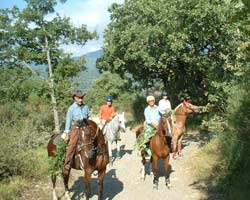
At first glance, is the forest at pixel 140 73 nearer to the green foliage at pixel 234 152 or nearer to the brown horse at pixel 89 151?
the green foliage at pixel 234 152

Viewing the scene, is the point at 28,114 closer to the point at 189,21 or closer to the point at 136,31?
the point at 136,31

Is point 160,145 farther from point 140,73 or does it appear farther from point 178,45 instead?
point 140,73

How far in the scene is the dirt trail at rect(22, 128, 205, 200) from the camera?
34.3 feet

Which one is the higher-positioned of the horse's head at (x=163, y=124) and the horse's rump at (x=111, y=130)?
the horse's head at (x=163, y=124)

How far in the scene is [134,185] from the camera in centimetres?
1159

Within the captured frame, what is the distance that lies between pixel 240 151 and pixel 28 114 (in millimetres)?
Result: 13857

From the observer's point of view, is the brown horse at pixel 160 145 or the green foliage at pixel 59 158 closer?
the green foliage at pixel 59 158

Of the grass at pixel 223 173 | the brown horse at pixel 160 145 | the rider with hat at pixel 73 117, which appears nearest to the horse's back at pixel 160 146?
the brown horse at pixel 160 145

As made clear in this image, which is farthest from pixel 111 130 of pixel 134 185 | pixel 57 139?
pixel 57 139

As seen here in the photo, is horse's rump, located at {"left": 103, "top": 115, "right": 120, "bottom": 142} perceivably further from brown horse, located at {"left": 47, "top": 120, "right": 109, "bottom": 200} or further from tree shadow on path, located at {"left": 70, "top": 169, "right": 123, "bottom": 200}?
brown horse, located at {"left": 47, "top": 120, "right": 109, "bottom": 200}

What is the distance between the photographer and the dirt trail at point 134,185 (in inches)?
411

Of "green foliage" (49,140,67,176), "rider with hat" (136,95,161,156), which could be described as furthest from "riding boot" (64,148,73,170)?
"rider with hat" (136,95,161,156)

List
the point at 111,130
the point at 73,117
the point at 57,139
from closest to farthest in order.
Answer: the point at 73,117, the point at 57,139, the point at 111,130

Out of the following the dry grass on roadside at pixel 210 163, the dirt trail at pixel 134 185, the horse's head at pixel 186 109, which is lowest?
the dirt trail at pixel 134 185
